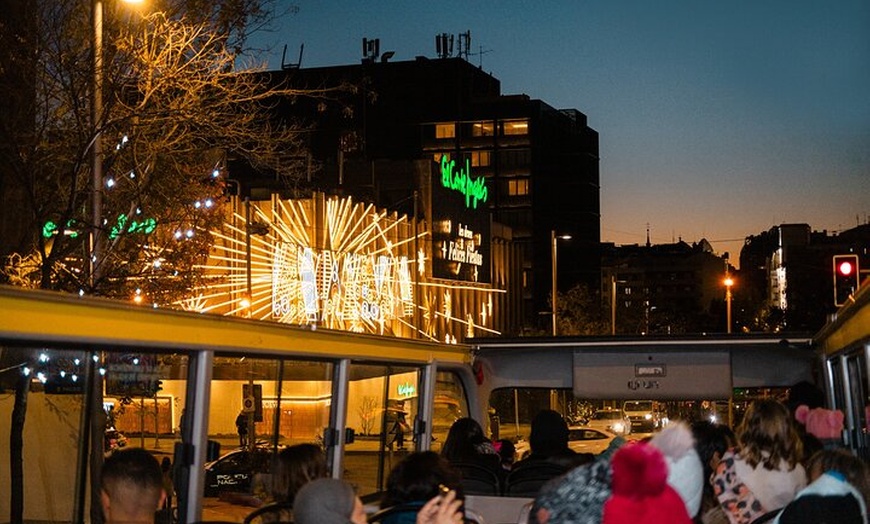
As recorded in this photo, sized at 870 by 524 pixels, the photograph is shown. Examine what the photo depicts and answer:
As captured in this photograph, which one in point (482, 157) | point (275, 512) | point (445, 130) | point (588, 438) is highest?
point (445, 130)

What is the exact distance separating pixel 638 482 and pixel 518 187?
120665 mm

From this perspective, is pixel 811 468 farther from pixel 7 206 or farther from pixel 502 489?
pixel 7 206

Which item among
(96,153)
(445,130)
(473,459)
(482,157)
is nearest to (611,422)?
(96,153)

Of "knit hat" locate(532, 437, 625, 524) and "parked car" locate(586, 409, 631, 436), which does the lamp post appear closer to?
"knit hat" locate(532, 437, 625, 524)

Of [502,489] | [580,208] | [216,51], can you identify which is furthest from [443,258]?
[580,208]

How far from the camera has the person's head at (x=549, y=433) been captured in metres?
10.8

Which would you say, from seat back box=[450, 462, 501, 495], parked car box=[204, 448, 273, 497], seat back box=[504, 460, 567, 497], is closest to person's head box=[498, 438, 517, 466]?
seat back box=[450, 462, 501, 495]

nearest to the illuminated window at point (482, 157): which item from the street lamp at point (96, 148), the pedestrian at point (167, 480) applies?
the street lamp at point (96, 148)

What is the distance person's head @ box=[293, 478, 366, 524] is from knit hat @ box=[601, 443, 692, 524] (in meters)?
1.38

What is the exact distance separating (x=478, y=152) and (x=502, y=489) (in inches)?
4435

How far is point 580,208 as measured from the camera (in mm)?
136750

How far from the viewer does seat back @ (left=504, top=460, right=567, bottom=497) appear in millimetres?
10711

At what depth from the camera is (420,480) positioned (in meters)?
6.73

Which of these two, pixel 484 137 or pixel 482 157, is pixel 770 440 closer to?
pixel 484 137
